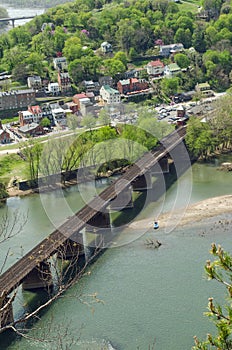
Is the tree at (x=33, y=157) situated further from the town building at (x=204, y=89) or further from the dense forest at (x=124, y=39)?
the town building at (x=204, y=89)

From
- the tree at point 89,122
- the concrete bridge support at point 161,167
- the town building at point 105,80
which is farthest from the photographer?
the town building at point 105,80

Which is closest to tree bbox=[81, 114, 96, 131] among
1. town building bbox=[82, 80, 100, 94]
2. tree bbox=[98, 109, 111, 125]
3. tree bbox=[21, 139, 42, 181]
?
tree bbox=[98, 109, 111, 125]

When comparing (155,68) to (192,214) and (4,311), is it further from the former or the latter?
(4,311)

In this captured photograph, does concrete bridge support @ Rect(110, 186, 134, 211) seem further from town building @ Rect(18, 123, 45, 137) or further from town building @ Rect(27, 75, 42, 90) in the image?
town building @ Rect(27, 75, 42, 90)

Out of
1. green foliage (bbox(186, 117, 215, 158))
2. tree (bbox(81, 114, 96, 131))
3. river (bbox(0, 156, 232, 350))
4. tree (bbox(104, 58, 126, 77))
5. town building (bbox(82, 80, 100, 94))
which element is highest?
tree (bbox(104, 58, 126, 77))

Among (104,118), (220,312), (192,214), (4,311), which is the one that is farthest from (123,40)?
(220,312)

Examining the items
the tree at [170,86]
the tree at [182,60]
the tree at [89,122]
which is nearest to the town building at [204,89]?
the tree at [170,86]

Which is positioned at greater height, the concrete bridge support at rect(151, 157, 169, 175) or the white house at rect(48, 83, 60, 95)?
the white house at rect(48, 83, 60, 95)

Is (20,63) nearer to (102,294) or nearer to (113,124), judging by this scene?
(113,124)
